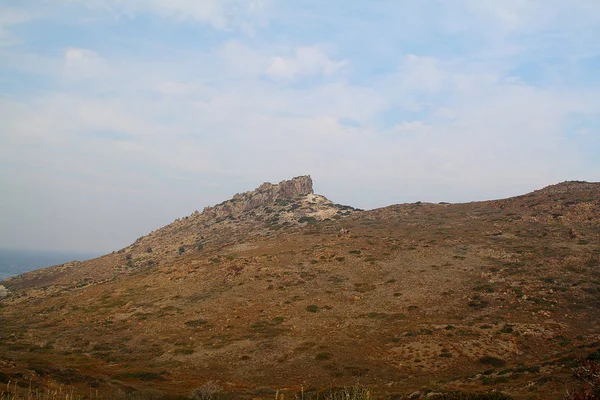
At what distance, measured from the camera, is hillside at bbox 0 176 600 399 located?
26022mm

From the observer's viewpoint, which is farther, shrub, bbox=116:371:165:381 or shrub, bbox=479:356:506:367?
shrub, bbox=116:371:165:381

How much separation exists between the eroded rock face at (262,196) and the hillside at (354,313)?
137 feet

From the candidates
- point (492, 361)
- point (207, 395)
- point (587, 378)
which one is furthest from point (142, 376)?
point (587, 378)

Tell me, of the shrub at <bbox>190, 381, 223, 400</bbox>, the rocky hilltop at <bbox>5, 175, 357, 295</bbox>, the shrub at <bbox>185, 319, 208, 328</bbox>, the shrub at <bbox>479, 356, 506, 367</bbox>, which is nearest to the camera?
the shrub at <bbox>190, 381, 223, 400</bbox>

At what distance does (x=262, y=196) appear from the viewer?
12181cm

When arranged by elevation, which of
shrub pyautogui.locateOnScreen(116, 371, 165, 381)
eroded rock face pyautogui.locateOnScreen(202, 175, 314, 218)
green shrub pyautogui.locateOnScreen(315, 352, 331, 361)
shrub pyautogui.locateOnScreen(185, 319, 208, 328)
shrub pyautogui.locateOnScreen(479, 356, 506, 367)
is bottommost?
shrub pyautogui.locateOnScreen(479, 356, 506, 367)

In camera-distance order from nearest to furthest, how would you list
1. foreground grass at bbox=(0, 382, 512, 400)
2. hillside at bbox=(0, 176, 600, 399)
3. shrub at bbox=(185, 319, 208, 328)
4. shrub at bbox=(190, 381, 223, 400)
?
foreground grass at bbox=(0, 382, 512, 400) → shrub at bbox=(190, 381, 223, 400) → hillside at bbox=(0, 176, 600, 399) → shrub at bbox=(185, 319, 208, 328)

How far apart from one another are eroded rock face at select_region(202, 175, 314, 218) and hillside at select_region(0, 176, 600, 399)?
41.7 m

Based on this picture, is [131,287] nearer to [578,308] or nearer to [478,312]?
[478,312]

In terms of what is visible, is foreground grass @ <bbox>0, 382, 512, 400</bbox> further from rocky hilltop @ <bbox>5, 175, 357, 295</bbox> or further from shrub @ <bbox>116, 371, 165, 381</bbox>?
rocky hilltop @ <bbox>5, 175, 357, 295</bbox>

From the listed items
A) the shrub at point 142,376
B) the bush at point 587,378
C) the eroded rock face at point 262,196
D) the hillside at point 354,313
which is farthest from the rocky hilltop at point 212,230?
the bush at point 587,378

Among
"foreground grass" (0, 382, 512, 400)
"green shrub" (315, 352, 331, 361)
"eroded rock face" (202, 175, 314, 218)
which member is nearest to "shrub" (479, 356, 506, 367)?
"green shrub" (315, 352, 331, 361)

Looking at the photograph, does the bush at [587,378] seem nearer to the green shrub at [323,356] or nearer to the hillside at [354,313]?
the hillside at [354,313]

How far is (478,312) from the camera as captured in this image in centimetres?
3731
